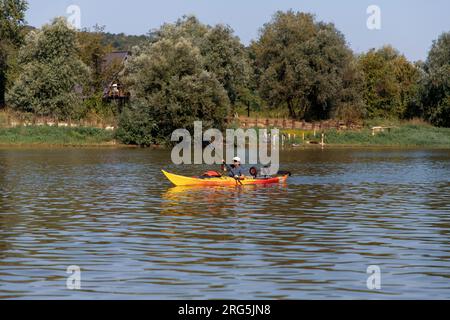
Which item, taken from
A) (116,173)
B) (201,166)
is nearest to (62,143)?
(201,166)

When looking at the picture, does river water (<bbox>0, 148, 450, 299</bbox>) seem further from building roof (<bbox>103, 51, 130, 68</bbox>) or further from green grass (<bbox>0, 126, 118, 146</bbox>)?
building roof (<bbox>103, 51, 130, 68</bbox>)

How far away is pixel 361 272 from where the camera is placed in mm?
20578

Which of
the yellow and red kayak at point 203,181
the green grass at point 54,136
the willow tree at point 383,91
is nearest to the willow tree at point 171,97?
the green grass at point 54,136

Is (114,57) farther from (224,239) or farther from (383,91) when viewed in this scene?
(224,239)

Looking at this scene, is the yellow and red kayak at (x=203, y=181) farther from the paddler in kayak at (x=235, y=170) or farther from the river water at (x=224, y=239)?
the river water at (x=224, y=239)

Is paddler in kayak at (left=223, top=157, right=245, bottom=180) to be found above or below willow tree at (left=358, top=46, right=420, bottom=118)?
below

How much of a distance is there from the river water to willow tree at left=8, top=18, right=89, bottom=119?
54382 mm

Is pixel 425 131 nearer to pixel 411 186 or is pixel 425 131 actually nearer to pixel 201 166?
pixel 201 166

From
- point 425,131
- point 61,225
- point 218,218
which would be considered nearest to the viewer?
point 61,225

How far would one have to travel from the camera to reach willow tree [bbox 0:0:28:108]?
402ft

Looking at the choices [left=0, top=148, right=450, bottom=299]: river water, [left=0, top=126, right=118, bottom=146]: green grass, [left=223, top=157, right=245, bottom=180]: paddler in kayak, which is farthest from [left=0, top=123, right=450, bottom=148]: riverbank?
[left=223, top=157, right=245, bottom=180]: paddler in kayak

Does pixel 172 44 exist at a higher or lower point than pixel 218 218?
higher

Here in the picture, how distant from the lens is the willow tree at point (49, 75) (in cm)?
10481

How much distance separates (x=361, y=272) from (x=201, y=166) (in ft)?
154
